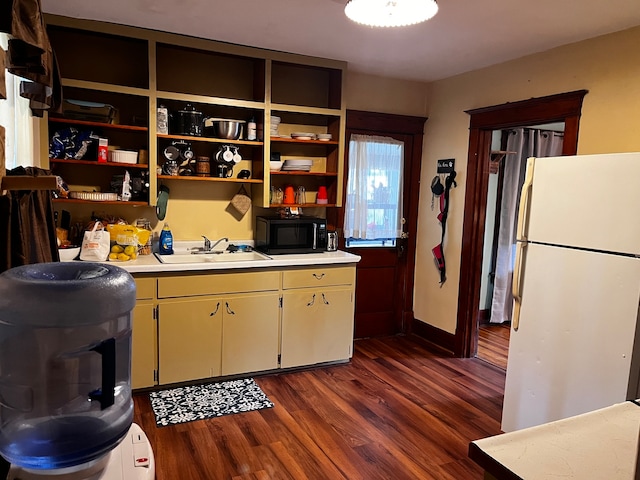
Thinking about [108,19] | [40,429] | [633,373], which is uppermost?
[108,19]

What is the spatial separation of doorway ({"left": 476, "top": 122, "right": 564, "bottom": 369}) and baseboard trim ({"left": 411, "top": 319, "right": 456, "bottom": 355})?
30.4 inches

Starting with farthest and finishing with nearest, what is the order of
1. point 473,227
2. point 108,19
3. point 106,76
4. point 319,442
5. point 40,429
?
point 473,227 → point 106,76 → point 108,19 → point 319,442 → point 40,429

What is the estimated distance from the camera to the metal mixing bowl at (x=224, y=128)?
11.2 feet

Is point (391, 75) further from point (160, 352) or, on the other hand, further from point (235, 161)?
point (160, 352)

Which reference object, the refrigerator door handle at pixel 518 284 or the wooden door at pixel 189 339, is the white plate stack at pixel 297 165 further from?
the refrigerator door handle at pixel 518 284

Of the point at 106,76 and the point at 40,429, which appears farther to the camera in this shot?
the point at 106,76

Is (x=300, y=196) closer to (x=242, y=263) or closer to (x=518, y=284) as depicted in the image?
(x=242, y=263)

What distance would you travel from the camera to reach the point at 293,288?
3461 millimetres

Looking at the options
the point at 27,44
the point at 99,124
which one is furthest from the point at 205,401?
the point at 27,44

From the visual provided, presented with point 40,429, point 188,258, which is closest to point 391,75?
point 188,258

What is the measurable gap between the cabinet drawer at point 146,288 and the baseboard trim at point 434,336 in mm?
2585

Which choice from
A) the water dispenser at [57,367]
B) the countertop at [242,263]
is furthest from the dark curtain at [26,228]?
the countertop at [242,263]

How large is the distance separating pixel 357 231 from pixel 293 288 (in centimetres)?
104

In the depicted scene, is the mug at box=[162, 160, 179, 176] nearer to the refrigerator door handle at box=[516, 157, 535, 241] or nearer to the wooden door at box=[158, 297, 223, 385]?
the wooden door at box=[158, 297, 223, 385]
